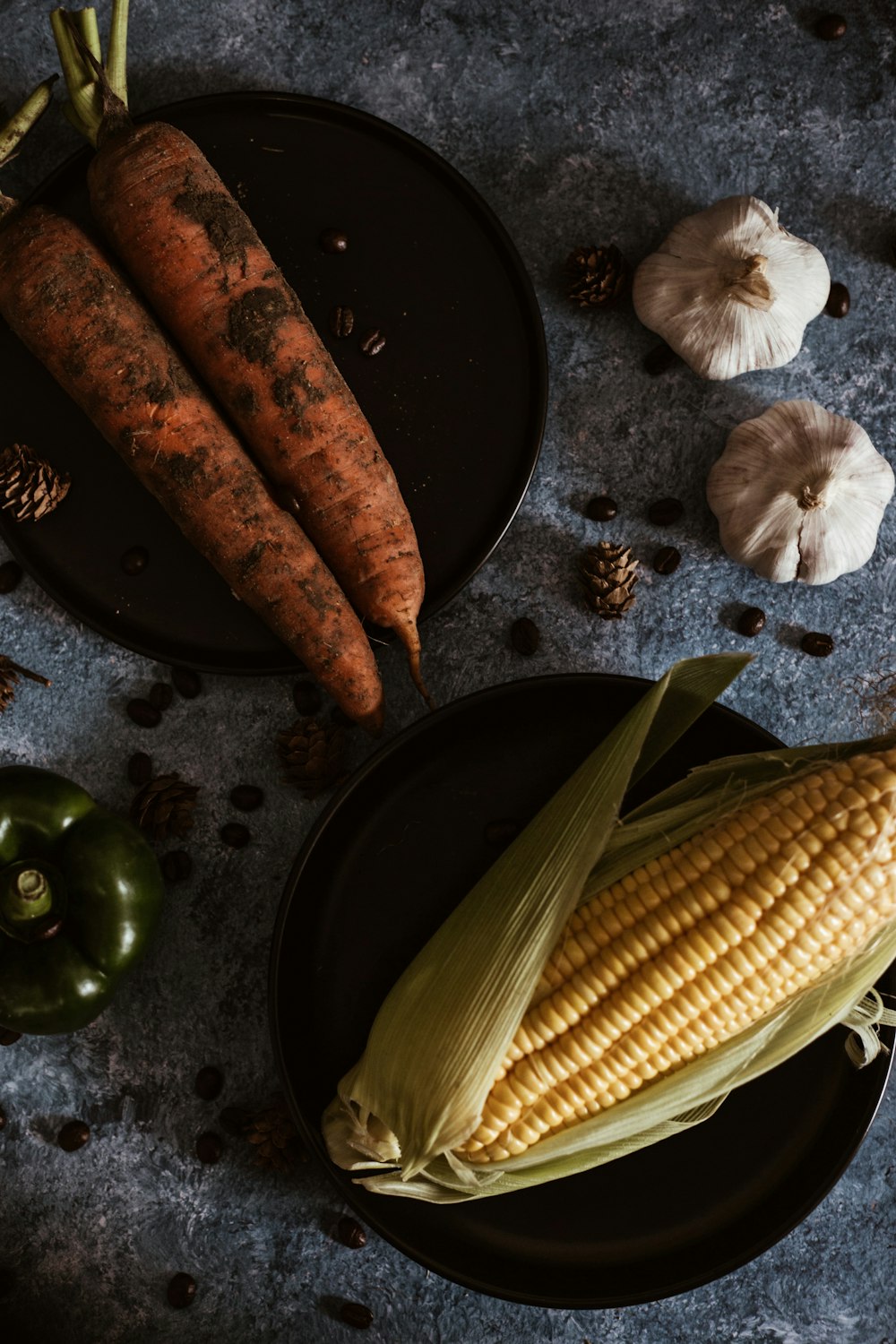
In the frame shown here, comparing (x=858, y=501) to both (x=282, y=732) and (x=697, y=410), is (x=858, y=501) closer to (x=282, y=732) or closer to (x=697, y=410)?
(x=697, y=410)

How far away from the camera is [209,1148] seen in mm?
1384

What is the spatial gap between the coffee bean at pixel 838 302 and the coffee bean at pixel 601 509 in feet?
1.52

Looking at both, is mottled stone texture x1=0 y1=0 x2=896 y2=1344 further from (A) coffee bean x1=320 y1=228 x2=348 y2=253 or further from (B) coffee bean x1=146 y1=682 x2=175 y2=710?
(A) coffee bean x1=320 y1=228 x2=348 y2=253

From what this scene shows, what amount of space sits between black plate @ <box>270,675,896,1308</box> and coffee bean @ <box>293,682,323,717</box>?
16cm

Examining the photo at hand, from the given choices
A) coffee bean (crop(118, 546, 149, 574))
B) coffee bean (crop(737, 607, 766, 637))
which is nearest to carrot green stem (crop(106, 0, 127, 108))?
coffee bean (crop(118, 546, 149, 574))

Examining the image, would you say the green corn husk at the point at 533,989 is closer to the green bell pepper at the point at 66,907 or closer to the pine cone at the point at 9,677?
the green bell pepper at the point at 66,907

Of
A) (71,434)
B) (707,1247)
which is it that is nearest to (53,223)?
(71,434)

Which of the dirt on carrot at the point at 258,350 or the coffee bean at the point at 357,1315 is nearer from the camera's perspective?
the dirt on carrot at the point at 258,350

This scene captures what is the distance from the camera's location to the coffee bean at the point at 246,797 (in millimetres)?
1409

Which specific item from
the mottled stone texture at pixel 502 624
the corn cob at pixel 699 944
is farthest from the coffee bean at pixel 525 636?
the corn cob at pixel 699 944

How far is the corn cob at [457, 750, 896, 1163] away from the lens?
41.5 inches

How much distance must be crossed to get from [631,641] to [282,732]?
0.56 meters

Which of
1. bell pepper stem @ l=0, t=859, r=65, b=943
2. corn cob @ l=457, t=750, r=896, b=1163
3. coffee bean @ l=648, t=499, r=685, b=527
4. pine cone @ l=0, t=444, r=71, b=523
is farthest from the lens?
coffee bean @ l=648, t=499, r=685, b=527

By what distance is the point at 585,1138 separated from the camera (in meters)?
1.14
